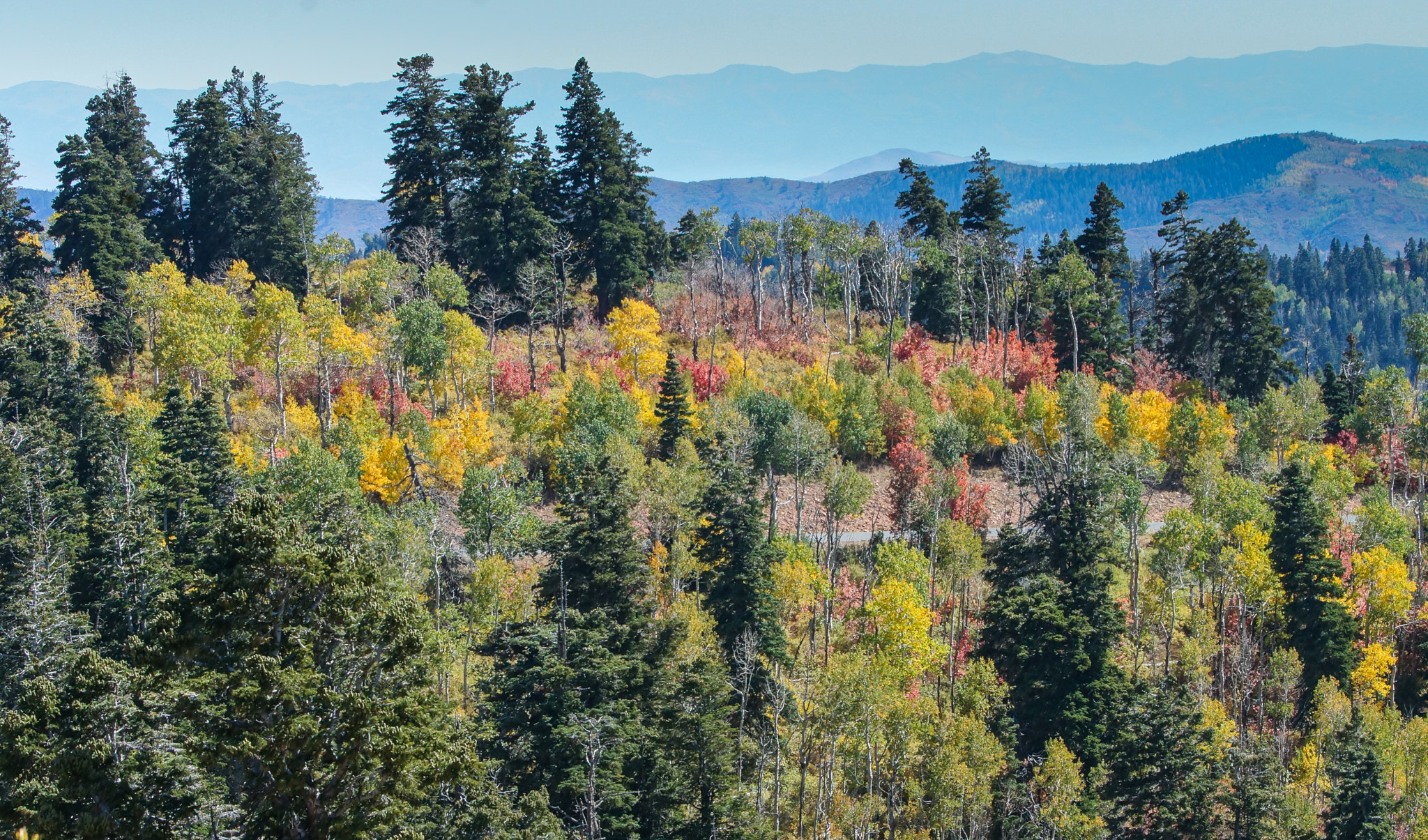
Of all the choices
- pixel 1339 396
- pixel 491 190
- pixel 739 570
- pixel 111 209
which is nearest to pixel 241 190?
pixel 111 209

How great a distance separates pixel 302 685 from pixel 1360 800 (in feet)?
127

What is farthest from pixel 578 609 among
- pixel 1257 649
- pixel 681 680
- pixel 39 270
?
pixel 39 270

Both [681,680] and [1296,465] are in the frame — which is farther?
[1296,465]

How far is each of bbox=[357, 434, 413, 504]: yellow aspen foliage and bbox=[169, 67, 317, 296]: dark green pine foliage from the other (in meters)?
24.8

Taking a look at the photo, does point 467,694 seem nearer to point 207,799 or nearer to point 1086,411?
point 207,799

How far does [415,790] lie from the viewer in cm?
2377

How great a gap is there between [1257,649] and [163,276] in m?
66.4

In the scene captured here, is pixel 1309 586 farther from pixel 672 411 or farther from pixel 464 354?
pixel 464 354

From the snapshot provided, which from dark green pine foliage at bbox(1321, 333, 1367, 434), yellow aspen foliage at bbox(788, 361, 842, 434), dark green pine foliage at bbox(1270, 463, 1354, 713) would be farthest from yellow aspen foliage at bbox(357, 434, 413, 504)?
dark green pine foliage at bbox(1321, 333, 1367, 434)

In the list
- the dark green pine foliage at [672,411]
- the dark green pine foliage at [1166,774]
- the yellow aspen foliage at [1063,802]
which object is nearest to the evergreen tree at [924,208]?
the dark green pine foliage at [672,411]

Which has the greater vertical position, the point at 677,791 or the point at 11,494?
the point at 11,494

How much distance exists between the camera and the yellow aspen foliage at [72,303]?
64750 mm

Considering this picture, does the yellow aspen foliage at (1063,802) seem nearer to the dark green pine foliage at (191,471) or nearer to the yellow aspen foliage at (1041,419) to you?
the yellow aspen foliage at (1041,419)

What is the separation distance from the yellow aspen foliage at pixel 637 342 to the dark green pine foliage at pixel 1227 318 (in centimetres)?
3924
